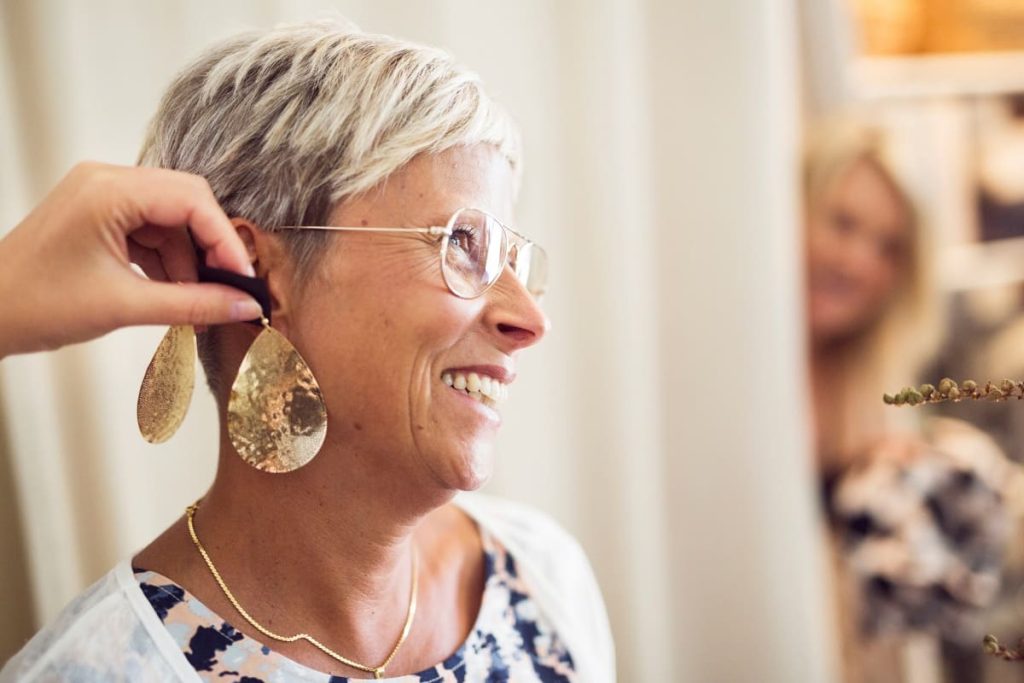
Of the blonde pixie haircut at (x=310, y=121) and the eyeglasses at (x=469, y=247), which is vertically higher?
the blonde pixie haircut at (x=310, y=121)

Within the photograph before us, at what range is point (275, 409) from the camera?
917 mm

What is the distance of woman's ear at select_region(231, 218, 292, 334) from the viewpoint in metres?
0.96

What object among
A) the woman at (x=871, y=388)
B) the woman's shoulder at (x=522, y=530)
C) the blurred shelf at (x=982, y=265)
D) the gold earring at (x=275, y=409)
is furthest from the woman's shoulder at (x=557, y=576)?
the blurred shelf at (x=982, y=265)

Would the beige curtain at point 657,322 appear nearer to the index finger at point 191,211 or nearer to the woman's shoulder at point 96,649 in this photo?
the woman's shoulder at point 96,649

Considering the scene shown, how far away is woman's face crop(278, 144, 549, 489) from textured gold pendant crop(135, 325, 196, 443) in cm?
12

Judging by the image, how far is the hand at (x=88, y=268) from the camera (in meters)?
0.78

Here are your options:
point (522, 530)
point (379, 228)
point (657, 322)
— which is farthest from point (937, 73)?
point (379, 228)

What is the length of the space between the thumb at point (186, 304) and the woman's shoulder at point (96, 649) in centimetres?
37

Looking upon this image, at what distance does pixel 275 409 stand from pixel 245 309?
13 centimetres

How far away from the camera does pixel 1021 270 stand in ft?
7.04

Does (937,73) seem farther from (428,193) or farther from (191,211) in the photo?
(191,211)

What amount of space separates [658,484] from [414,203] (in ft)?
3.98

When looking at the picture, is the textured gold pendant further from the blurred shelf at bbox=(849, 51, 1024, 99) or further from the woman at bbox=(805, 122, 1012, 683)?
the blurred shelf at bbox=(849, 51, 1024, 99)

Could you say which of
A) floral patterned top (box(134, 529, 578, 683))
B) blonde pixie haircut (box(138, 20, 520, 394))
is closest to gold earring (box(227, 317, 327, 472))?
blonde pixie haircut (box(138, 20, 520, 394))
